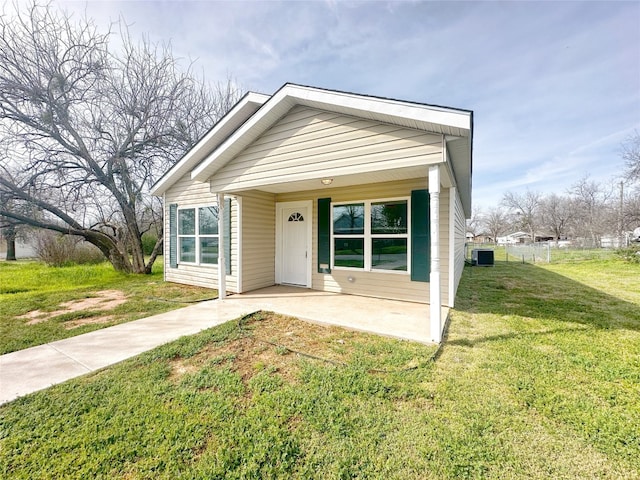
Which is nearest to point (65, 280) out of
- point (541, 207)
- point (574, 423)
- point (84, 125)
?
point (84, 125)

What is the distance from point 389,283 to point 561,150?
30248mm

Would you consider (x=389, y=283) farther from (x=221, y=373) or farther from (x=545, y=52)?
(x=545, y=52)

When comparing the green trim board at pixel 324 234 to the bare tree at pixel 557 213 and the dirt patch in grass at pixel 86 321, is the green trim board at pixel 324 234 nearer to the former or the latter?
the dirt patch in grass at pixel 86 321

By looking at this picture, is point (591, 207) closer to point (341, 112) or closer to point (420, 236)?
point (420, 236)

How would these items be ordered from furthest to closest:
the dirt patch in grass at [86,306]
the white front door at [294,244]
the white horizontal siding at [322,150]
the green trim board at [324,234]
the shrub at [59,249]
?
the shrub at [59,249] < the white front door at [294,244] < the green trim board at [324,234] < the dirt patch in grass at [86,306] < the white horizontal siding at [322,150]

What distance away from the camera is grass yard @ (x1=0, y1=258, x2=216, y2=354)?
4.30m

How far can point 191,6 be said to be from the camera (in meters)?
7.35

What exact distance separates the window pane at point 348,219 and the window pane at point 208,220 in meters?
3.48

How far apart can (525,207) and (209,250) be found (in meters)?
52.8

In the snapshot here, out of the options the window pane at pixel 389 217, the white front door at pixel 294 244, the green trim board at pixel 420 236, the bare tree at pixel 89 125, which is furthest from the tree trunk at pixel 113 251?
the green trim board at pixel 420 236

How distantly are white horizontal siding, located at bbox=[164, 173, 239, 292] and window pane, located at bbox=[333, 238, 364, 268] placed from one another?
103 inches

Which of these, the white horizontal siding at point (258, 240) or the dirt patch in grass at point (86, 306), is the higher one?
the white horizontal siding at point (258, 240)

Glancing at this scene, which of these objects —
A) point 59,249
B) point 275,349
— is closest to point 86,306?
point 275,349

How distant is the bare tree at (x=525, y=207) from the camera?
43.4m
